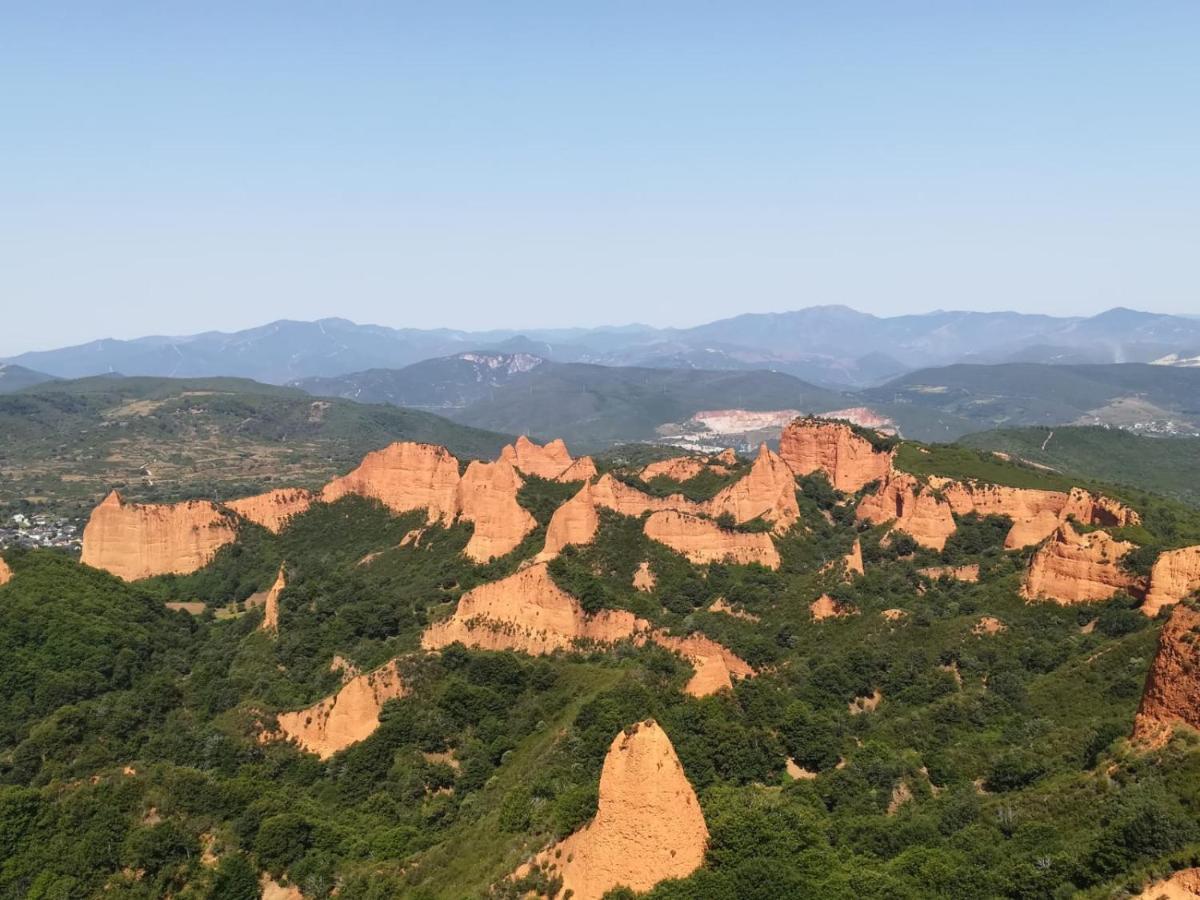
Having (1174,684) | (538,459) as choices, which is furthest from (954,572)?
(538,459)

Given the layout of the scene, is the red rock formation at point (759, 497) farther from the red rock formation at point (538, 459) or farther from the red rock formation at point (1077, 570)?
the red rock formation at point (1077, 570)

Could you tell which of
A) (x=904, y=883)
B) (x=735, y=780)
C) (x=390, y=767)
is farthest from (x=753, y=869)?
(x=390, y=767)

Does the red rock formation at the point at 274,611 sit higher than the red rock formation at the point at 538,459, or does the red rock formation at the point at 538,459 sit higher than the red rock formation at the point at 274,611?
the red rock formation at the point at 538,459

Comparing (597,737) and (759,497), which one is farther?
(759,497)

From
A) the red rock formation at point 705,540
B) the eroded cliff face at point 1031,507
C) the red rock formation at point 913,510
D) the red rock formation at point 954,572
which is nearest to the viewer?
the red rock formation at point 954,572

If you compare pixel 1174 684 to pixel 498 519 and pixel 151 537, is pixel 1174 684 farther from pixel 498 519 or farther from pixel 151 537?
pixel 151 537

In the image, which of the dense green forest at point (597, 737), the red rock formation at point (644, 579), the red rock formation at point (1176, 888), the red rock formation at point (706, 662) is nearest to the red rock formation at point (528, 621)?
the dense green forest at point (597, 737)

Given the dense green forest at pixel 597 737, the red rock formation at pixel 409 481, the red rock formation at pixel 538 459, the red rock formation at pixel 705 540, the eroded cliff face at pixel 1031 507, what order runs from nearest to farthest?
the dense green forest at pixel 597 737
the eroded cliff face at pixel 1031 507
the red rock formation at pixel 705 540
the red rock formation at pixel 409 481
the red rock formation at pixel 538 459
